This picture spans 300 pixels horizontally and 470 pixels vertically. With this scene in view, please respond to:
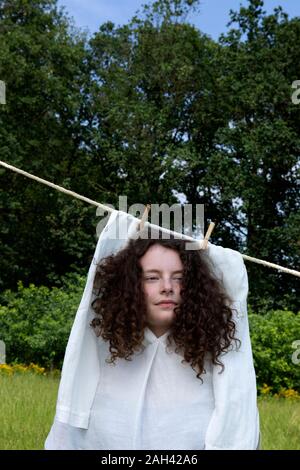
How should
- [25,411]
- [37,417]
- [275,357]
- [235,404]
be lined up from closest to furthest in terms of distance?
[235,404] < [37,417] < [25,411] < [275,357]

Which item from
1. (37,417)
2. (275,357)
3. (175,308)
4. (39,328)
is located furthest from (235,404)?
(39,328)

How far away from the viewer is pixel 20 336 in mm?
8367

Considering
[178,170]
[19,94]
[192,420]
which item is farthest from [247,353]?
[19,94]

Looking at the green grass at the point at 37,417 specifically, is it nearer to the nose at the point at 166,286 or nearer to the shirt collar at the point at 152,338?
the shirt collar at the point at 152,338

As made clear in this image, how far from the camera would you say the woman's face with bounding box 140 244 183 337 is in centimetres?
246

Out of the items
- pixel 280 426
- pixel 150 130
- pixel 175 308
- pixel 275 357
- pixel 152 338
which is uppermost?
pixel 150 130

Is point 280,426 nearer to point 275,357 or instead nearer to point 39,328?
point 275,357

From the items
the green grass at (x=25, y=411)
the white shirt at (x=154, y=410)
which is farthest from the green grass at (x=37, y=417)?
the white shirt at (x=154, y=410)

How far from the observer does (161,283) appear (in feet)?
8.13

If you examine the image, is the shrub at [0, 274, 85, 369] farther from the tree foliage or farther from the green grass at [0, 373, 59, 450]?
the tree foliage

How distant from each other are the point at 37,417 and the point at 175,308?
8.67 ft

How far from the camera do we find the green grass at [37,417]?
4453mm

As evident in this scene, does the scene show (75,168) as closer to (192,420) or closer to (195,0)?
(195,0)

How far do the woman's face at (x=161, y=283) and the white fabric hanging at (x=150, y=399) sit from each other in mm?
73
